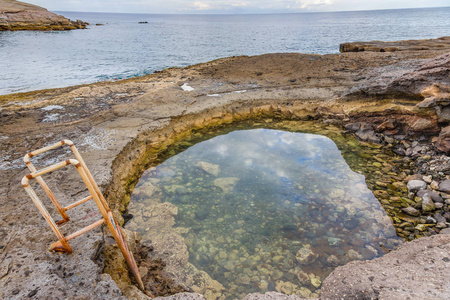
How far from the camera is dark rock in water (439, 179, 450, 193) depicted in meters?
4.34

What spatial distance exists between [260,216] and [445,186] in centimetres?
354

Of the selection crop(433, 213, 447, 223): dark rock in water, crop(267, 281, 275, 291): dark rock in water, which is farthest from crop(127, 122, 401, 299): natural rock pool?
crop(433, 213, 447, 223): dark rock in water

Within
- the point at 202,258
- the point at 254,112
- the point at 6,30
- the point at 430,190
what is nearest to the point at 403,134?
the point at 430,190

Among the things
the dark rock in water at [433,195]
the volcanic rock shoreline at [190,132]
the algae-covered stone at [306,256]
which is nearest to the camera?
the volcanic rock shoreline at [190,132]

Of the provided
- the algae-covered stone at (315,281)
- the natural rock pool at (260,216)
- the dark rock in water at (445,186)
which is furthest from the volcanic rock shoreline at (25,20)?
the dark rock in water at (445,186)

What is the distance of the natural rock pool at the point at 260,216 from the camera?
11.0 feet

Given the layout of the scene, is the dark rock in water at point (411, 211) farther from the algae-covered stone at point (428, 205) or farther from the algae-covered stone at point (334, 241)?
the algae-covered stone at point (334, 241)

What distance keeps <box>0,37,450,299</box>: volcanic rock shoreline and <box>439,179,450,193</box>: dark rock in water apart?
0.02 m

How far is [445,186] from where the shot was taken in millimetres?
4402

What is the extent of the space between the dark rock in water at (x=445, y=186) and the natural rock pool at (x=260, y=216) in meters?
1.18

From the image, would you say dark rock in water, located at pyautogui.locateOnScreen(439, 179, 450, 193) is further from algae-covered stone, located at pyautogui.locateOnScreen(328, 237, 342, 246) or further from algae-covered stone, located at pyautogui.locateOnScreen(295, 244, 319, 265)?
algae-covered stone, located at pyautogui.locateOnScreen(295, 244, 319, 265)

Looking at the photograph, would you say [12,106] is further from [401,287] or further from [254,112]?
[401,287]

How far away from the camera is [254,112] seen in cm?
779

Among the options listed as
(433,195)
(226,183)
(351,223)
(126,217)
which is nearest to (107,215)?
(126,217)
